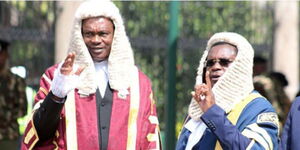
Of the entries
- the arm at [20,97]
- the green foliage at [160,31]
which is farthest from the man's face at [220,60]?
the green foliage at [160,31]

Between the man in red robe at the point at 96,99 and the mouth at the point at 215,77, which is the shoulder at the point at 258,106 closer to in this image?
the mouth at the point at 215,77

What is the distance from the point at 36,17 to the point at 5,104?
1.15m

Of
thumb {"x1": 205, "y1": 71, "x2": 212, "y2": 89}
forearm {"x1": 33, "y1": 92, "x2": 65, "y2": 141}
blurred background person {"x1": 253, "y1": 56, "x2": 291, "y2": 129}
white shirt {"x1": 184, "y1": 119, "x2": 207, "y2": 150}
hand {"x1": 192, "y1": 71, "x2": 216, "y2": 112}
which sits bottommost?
blurred background person {"x1": 253, "y1": 56, "x2": 291, "y2": 129}

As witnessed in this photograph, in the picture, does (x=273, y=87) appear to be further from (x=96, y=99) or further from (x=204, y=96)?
(x=204, y=96)

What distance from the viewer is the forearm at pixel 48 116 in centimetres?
446

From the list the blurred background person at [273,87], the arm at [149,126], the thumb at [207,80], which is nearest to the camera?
the thumb at [207,80]

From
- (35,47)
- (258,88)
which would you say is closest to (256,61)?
(258,88)

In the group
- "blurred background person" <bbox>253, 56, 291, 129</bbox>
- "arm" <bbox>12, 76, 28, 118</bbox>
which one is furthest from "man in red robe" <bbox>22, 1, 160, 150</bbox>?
"blurred background person" <bbox>253, 56, 291, 129</bbox>

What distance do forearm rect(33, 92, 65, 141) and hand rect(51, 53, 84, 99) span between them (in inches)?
1.6

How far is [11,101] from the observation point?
7293mm

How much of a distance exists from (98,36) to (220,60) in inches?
29.4

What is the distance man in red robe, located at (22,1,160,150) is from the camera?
15.0ft

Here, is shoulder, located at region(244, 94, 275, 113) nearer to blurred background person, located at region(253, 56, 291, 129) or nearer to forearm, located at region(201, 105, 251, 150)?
forearm, located at region(201, 105, 251, 150)

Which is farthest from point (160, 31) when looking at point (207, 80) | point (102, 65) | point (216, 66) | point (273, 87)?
point (207, 80)
